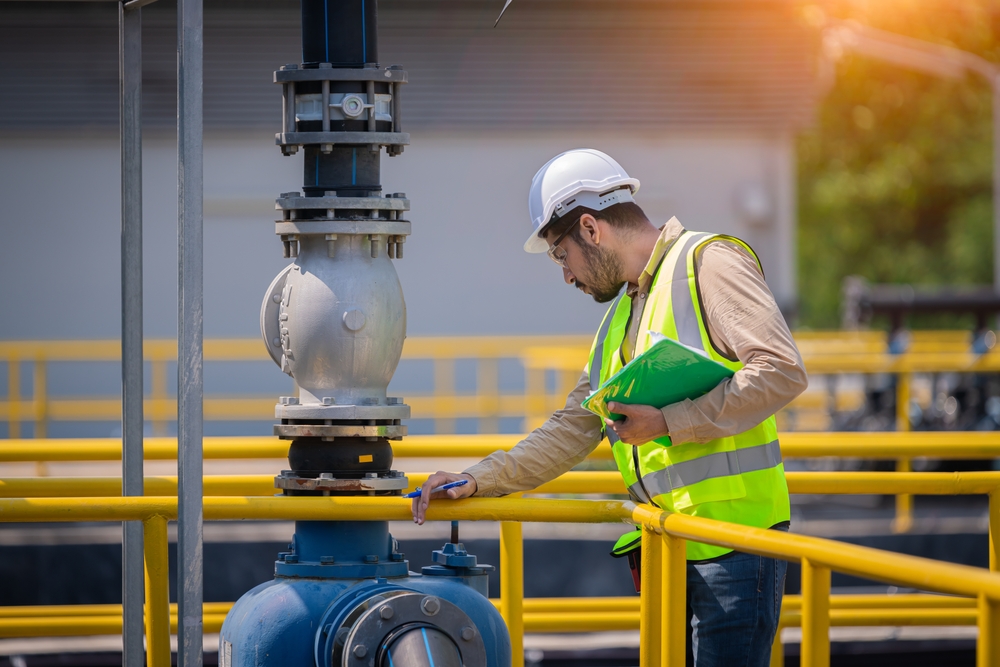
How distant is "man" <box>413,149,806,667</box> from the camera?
9.82 feet

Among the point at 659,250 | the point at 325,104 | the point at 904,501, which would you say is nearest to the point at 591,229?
the point at 659,250

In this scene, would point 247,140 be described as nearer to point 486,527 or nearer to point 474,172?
point 474,172

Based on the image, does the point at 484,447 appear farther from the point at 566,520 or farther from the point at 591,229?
the point at 591,229

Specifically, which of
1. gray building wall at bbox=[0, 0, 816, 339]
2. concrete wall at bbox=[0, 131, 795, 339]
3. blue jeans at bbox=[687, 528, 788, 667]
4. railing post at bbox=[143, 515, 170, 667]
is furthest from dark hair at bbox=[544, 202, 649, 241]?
gray building wall at bbox=[0, 0, 816, 339]

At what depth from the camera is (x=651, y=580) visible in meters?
3.21

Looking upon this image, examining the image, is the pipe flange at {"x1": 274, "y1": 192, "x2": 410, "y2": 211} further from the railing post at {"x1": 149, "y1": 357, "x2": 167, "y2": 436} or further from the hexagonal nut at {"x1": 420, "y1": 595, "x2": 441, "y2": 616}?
the railing post at {"x1": 149, "y1": 357, "x2": 167, "y2": 436}

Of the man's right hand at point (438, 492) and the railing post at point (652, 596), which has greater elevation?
the man's right hand at point (438, 492)

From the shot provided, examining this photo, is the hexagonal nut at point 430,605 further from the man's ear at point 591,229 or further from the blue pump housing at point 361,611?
Answer: the man's ear at point 591,229

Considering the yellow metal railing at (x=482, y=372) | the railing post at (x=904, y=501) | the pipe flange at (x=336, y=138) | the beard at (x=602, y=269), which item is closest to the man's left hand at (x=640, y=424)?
the beard at (x=602, y=269)

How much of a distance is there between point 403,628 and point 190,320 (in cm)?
93

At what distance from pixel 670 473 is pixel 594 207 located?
28.9 inches

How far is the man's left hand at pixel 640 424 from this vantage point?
3.03 meters

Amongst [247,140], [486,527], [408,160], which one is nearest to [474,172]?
[408,160]

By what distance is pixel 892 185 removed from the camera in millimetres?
42875
